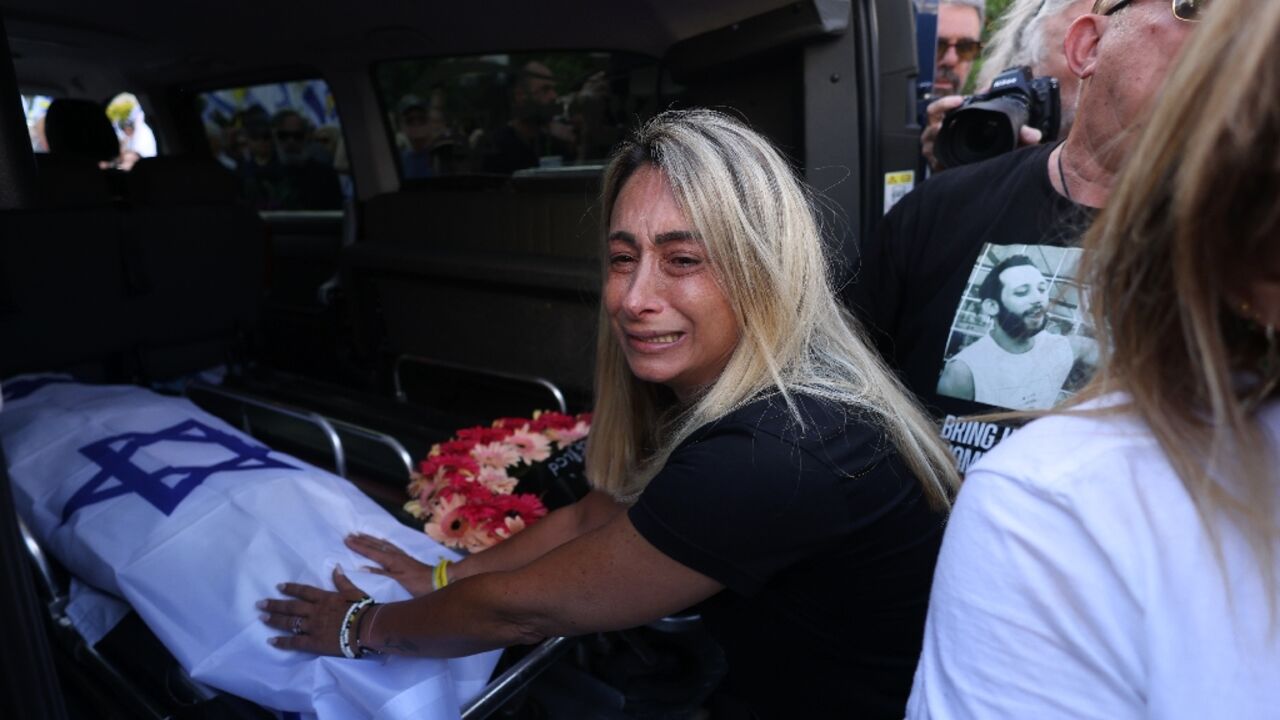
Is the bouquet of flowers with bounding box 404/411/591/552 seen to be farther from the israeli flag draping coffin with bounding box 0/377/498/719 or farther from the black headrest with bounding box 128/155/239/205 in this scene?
the black headrest with bounding box 128/155/239/205

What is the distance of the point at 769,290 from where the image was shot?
4.26ft

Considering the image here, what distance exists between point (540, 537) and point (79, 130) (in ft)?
12.1

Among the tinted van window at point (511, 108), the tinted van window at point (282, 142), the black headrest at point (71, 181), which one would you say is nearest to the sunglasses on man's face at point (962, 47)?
the tinted van window at point (511, 108)

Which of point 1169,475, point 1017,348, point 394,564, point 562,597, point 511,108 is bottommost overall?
point 394,564

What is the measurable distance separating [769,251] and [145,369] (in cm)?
323

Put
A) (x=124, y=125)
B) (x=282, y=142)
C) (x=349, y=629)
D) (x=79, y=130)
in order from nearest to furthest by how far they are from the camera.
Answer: (x=349, y=629), (x=79, y=130), (x=282, y=142), (x=124, y=125)

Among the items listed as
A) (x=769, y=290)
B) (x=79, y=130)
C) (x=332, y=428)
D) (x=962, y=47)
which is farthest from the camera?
(x=79, y=130)

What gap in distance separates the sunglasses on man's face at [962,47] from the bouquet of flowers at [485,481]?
1.75 meters

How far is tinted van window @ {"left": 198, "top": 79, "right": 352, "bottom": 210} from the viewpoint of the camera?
4605 millimetres

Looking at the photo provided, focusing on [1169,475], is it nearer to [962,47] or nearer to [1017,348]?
[1017,348]

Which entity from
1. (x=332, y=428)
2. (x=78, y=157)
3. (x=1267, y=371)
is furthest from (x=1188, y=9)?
(x=78, y=157)

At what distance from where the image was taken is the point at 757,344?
Result: 129 cm

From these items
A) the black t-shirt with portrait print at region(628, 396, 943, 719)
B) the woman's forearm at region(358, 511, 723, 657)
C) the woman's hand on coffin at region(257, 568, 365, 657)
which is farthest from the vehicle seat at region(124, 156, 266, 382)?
the black t-shirt with portrait print at region(628, 396, 943, 719)

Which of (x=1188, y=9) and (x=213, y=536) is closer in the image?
(x=1188, y=9)
